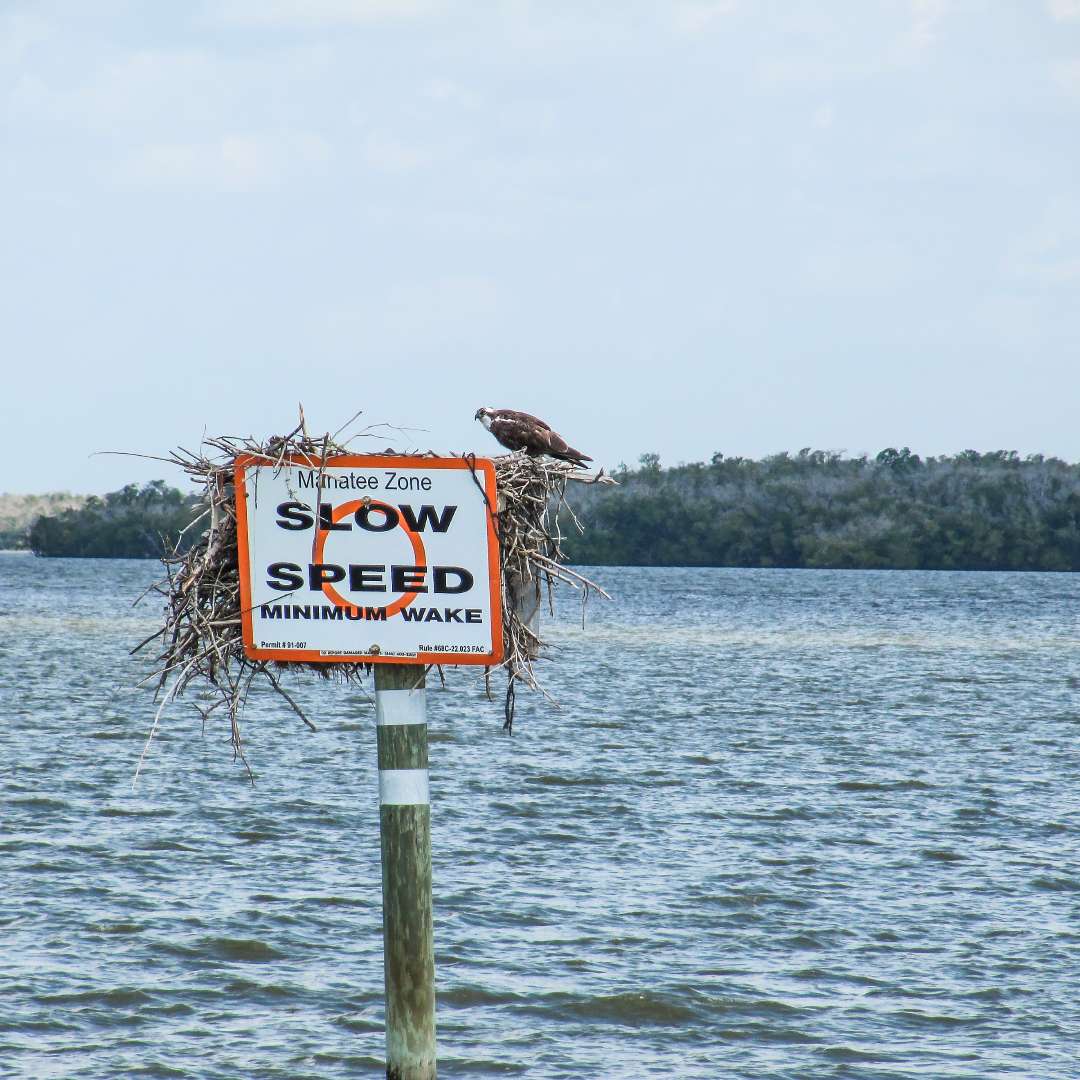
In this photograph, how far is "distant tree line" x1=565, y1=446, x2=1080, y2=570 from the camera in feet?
527

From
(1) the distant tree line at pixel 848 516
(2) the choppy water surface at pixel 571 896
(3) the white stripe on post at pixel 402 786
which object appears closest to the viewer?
(3) the white stripe on post at pixel 402 786

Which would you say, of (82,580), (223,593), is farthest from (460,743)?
(82,580)

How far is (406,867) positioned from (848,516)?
167181 millimetres

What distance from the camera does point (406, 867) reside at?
21.4 feet

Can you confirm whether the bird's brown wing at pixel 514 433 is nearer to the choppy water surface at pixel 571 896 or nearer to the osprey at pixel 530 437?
the osprey at pixel 530 437

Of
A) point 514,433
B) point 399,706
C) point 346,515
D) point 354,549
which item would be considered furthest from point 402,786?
point 514,433

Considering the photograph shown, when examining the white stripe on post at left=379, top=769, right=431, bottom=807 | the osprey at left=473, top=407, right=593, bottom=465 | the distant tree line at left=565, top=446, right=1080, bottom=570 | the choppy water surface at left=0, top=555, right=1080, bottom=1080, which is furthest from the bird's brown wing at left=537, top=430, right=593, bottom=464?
the distant tree line at left=565, top=446, right=1080, bottom=570

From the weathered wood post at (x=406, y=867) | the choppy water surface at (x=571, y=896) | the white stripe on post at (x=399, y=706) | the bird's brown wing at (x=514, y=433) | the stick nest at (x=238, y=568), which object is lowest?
the choppy water surface at (x=571, y=896)

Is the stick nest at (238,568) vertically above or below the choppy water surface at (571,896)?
above

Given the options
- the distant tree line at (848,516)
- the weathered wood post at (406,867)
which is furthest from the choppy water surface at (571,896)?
the distant tree line at (848,516)

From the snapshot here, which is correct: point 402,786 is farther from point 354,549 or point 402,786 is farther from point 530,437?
point 530,437

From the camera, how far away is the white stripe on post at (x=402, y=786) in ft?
21.2

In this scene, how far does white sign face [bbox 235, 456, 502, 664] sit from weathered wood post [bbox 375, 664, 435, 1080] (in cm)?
29

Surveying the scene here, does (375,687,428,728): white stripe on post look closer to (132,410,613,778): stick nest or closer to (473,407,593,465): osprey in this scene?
(132,410,613,778): stick nest
